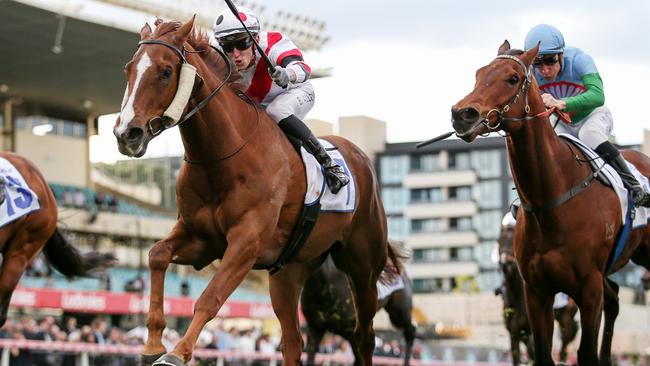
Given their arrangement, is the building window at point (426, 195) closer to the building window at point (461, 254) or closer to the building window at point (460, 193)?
the building window at point (460, 193)

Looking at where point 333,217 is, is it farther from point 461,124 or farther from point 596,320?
point 596,320

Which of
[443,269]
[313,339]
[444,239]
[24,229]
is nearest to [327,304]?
[313,339]

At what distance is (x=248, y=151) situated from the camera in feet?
22.0

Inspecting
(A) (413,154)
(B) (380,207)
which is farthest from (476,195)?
(B) (380,207)

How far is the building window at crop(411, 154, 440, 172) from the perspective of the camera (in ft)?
318

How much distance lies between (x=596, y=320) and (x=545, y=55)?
1.93 metres

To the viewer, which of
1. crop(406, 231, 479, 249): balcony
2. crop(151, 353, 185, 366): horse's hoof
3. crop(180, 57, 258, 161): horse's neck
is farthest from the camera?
crop(406, 231, 479, 249): balcony

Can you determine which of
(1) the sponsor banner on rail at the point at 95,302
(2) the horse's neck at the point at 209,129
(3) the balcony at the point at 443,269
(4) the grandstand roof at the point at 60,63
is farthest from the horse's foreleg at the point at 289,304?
(3) the balcony at the point at 443,269

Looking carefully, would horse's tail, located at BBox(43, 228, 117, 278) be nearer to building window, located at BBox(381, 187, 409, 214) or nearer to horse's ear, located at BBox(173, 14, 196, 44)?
horse's ear, located at BBox(173, 14, 196, 44)

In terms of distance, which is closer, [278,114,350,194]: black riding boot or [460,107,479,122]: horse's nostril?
[460,107,479,122]: horse's nostril

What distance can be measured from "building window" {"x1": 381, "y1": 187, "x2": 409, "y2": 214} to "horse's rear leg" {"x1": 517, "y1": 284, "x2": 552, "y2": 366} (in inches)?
3383

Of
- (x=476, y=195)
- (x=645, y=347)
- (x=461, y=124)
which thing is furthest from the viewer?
(x=476, y=195)

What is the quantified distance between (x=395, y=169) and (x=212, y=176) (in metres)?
89.0

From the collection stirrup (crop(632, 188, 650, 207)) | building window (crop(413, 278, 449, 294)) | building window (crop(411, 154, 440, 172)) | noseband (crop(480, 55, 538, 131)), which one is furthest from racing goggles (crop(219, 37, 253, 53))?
building window (crop(411, 154, 440, 172))
